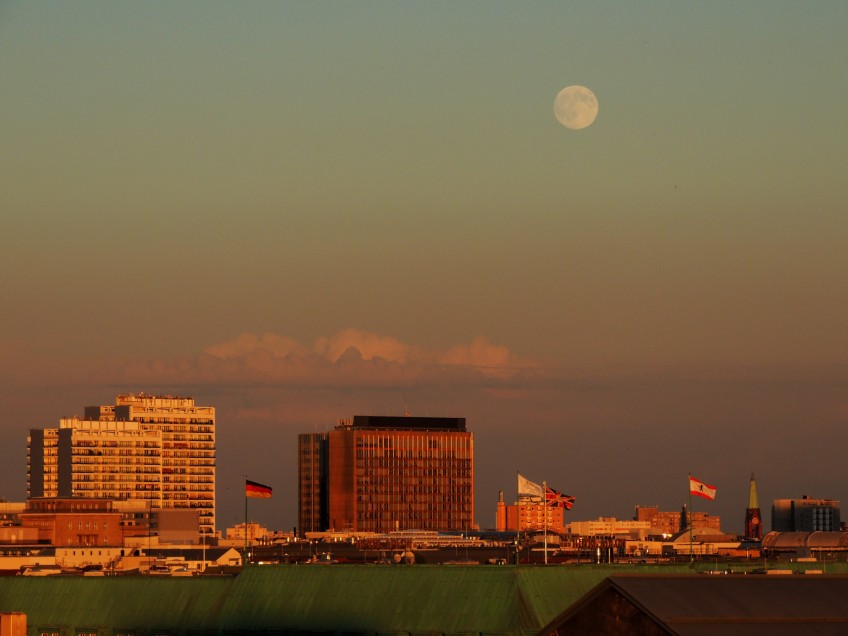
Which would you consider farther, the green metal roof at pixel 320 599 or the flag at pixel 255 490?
the flag at pixel 255 490

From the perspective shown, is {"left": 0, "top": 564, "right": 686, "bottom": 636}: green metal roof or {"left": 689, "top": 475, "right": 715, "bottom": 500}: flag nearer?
{"left": 0, "top": 564, "right": 686, "bottom": 636}: green metal roof

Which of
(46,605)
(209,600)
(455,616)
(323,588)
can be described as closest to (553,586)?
(455,616)

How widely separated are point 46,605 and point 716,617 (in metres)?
75.8

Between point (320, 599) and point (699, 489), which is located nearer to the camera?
point (320, 599)

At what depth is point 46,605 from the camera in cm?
14525

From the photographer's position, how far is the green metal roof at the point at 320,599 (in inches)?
5049

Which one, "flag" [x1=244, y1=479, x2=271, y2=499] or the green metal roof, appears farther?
"flag" [x1=244, y1=479, x2=271, y2=499]

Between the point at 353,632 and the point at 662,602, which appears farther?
the point at 353,632

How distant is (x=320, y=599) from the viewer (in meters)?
134

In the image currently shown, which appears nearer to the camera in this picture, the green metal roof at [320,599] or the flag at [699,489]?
the green metal roof at [320,599]

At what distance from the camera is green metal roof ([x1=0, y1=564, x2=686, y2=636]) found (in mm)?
128250

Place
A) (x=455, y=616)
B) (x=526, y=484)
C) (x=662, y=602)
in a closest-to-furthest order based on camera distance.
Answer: (x=662, y=602) < (x=455, y=616) < (x=526, y=484)

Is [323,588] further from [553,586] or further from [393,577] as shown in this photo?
[553,586]

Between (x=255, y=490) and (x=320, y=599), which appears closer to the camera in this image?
(x=320, y=599)
